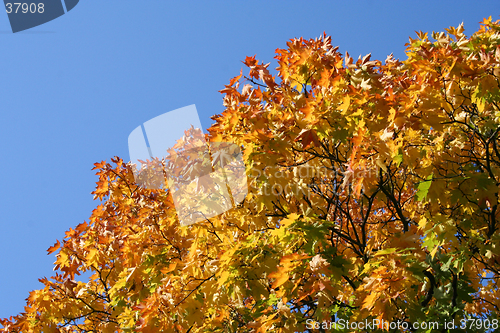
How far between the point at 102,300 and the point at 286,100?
230 inches

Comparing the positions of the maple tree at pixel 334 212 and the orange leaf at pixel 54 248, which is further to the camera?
Answer: the orange leaf at pixel 54 248

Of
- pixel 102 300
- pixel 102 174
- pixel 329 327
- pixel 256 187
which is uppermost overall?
pixel 102 174

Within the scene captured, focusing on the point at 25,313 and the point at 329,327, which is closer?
the point at 329,327

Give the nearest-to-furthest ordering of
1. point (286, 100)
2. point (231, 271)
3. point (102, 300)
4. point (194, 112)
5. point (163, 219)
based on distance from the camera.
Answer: point (231, 271)
point (286, 100)
point (194, 112)
point (163, 219)
point (102, 300)

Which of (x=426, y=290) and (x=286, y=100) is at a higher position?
(x=286, y=100)

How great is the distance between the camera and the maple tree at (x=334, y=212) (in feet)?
14.0

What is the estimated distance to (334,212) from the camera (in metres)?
5.64

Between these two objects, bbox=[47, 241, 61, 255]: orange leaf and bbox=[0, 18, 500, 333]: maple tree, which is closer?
bbox=[0, 18, 500, 333]: maple tree

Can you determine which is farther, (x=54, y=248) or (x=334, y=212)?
(x=54, y=248)

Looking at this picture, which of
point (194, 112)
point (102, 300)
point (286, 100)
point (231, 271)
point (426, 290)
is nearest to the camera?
point (231, 271)

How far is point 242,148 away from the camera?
5.65 metres

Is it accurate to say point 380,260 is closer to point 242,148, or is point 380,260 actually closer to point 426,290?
point 426,290

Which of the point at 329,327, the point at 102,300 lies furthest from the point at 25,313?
the point at 329,327

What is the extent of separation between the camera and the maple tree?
4262 mm
